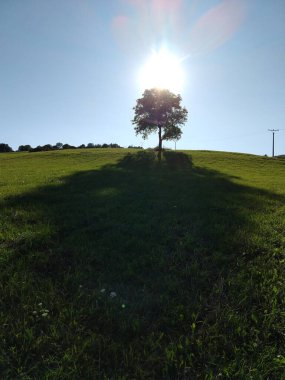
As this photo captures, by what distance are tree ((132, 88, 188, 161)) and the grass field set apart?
42385 mm

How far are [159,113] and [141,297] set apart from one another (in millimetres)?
47828

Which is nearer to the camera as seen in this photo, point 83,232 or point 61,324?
point 61,324

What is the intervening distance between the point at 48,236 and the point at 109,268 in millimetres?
2149

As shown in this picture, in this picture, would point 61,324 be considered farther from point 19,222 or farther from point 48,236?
point 19,222

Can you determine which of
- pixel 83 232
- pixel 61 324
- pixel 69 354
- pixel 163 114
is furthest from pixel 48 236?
pixel 163 114

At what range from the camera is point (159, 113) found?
49719mm

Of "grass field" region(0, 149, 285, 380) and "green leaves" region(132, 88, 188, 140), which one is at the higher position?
"green leaves" region(132, 88, 188, 140)

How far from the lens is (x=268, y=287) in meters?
4.83

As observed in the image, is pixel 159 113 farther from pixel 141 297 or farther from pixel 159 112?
pixel 141 297

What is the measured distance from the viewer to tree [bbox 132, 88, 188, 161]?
49469 millimetres

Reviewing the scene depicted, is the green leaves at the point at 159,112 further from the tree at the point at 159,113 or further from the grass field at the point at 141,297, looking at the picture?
the grass field at the point at 141,297

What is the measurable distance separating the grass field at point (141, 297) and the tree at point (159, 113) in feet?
139

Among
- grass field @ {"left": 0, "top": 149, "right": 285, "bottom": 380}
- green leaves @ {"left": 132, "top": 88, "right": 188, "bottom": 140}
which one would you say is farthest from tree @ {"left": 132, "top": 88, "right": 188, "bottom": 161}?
grass field @ {"left": 0, "top": 149, "right": 285, "bottom": 380}

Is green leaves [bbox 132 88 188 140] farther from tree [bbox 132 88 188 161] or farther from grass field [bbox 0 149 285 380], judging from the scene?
grass field [bbox 0 149 285 380]
